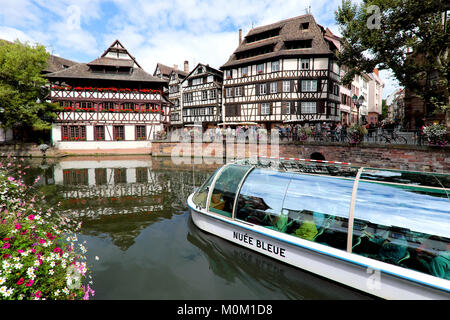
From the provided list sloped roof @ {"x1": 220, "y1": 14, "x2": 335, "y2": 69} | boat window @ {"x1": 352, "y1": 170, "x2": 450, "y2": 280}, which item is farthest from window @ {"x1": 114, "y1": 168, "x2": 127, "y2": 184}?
sloped roof @ {"x1": 220, "y1": 14, "x2": 335, "y2": 69}

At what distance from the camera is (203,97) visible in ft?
141

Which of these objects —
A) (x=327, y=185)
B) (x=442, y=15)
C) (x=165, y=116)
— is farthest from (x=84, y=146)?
(x=442, y=15)

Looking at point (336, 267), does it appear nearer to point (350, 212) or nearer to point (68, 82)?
point (350, 212)

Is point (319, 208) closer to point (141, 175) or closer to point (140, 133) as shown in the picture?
point (141, 175)

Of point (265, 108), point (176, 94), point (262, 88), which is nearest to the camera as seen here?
point (265, 108)

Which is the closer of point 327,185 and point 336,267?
point 336,267

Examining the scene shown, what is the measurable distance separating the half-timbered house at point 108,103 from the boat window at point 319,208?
31.9m

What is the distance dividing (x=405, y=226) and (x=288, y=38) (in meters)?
31.8

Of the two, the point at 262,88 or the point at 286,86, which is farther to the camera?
the point at 262,88

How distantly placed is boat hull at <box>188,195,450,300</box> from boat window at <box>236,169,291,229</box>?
0.27 meters

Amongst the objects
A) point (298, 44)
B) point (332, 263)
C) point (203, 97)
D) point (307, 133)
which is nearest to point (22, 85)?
point (203, 97)

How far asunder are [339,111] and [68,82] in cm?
3584
